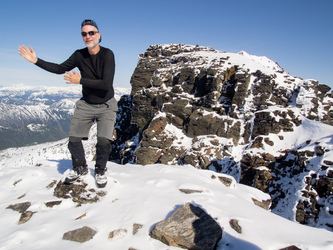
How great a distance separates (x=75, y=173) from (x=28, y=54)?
3858mm

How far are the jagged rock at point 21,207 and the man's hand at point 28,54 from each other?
4.08 m

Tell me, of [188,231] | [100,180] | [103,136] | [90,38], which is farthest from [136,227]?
[90,38]

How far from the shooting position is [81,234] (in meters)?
4.02

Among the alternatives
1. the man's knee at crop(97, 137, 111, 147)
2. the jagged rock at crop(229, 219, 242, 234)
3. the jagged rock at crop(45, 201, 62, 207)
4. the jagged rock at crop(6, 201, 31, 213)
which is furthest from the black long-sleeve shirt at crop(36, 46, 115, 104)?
the jagged rock at crop(229, 219, 242, 234)

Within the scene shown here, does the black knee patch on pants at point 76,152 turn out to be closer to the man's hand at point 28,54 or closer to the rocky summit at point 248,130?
the man's hand at point 28,54

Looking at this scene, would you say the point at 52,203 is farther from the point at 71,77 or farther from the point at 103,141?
the point at 71,77

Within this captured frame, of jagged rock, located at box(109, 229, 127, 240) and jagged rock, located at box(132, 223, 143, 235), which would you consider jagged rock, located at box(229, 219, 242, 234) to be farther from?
jagged rock, located at box(109, 229, 127, 240)

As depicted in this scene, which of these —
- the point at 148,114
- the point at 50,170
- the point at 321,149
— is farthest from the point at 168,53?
the point at 50,170

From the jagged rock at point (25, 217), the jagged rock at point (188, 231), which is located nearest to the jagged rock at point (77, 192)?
the jagged rock at point (25, 217)

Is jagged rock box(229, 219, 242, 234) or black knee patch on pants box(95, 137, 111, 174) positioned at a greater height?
black knee patch on pants box(95, 137, 111, 174)

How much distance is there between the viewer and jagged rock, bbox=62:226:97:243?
3.93 m

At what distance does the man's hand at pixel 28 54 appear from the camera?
16.7 ft

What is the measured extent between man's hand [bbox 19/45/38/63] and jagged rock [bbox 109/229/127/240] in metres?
5.11

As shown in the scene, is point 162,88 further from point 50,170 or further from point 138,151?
point 50,170
